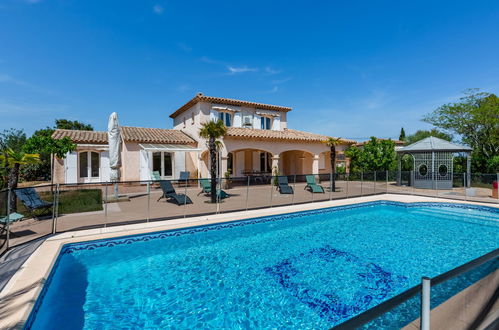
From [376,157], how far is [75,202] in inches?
1039

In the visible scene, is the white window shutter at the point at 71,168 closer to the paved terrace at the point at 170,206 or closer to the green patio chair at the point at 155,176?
the paved terrace at the point at 170,206

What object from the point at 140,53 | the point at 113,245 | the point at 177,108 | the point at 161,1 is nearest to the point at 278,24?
the point at 161,1

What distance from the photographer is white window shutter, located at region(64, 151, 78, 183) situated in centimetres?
2017

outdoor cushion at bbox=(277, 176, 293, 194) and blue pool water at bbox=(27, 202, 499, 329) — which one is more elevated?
outdoor cushion at bbox=(277, 176, 293, 194)

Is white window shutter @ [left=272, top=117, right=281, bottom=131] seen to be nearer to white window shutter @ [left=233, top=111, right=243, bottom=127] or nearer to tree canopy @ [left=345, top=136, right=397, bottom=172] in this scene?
white window shutter @ [left=233, top=111, right=243, bottom=127]

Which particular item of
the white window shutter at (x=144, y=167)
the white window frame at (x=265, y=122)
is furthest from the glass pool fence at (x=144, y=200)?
the white window frame at (x=265, y=122)

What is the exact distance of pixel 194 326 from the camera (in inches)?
192

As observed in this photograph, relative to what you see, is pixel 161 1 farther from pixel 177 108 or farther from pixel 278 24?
pixel 177 108

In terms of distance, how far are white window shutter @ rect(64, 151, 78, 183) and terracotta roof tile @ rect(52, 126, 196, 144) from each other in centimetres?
134

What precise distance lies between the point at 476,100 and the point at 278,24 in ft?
86.2

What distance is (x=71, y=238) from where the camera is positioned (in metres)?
8.28

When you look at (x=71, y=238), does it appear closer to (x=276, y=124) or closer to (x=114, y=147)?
(x=114, y=147)

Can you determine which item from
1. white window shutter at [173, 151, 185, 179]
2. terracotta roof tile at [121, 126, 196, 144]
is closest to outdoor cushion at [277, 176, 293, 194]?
white window shutter at [173, 151, 185, 179]

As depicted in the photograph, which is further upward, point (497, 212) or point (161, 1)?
point (161, 1)
